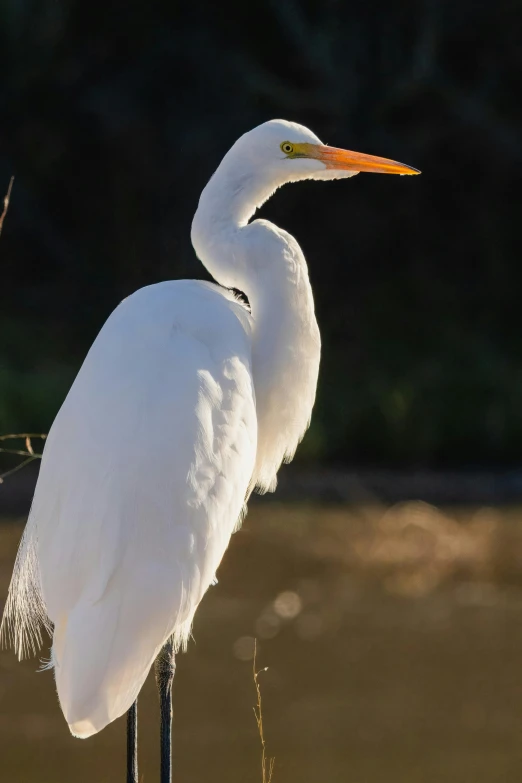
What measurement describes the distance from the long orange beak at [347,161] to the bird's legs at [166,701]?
106 centimetres

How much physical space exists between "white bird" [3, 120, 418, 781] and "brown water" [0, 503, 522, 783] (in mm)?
1589

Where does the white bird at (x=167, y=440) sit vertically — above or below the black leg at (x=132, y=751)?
above

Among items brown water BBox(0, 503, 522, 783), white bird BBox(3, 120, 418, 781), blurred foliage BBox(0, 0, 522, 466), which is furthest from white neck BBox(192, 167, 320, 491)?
blurred foliage BBox(0, 0, 522, 466)

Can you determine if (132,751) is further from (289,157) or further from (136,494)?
(289,157)

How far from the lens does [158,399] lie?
99.5 inches

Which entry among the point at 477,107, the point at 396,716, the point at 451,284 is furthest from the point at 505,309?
the point at 396,716

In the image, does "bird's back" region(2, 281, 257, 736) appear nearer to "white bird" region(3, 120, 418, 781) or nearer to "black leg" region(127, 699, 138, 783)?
"white bird" region(3, 120, 418, 781)

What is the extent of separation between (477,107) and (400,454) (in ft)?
8.98

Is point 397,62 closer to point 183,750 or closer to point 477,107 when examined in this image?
point 477,107

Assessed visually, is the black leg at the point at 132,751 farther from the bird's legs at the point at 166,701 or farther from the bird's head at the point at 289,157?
the bird's head at the point at 289,157

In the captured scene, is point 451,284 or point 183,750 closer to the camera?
point 183,750

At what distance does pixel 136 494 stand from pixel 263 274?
2.04 feet

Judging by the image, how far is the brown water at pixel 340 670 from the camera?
14.2ft

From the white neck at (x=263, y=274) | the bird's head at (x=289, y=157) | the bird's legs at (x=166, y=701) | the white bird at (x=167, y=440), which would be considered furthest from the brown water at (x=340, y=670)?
the bird's head at (x=289, y=157)
